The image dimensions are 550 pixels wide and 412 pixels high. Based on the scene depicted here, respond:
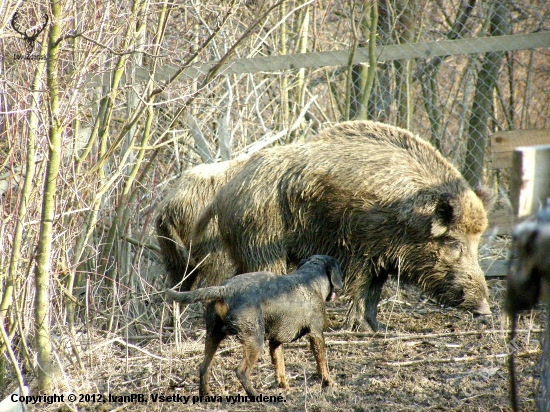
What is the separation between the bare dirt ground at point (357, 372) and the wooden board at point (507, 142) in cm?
155

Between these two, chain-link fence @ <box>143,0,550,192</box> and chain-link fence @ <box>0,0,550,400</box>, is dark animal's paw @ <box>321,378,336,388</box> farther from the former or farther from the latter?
chain-link fence @ <box>143,0,550,192</box>

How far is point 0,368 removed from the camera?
181 inches

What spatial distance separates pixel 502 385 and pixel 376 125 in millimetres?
2856

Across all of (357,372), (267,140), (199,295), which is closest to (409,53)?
(267,140)

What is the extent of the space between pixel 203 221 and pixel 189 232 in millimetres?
281

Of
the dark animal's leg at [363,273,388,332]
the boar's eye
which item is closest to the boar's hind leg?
the dark animal's leg at [363,273,388,332]

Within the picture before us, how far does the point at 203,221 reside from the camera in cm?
653

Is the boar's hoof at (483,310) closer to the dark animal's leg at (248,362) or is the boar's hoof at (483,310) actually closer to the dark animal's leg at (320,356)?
the dark animal's leg at (320,356)

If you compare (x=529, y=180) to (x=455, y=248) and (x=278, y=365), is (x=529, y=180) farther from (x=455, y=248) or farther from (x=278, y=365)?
(x=455, y=248)

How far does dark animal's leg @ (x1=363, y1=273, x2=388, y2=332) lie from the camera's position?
21.1ft

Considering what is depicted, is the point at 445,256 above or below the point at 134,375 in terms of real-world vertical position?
above

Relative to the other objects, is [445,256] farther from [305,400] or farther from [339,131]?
[305,400]

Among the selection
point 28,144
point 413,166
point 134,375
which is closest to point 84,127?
point 28,144

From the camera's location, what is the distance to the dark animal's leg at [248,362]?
13.9ft
